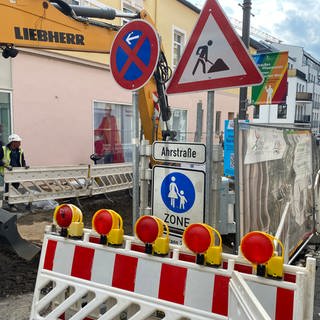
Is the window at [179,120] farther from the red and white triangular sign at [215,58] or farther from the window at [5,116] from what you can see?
the red and white triangular sign at [215,58]

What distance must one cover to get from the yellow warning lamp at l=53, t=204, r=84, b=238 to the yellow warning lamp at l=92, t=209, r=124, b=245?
0.18 metres

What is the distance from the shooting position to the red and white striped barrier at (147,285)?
194 cm

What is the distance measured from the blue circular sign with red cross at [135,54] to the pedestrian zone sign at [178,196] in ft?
2.94

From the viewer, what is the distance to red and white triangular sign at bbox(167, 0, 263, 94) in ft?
8.57

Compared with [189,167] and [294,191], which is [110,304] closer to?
[189,167]

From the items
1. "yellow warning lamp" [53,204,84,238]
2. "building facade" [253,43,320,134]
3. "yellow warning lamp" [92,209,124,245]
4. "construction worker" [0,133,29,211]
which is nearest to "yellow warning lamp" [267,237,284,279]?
"yellow warning lamp" [92,209,124,245]

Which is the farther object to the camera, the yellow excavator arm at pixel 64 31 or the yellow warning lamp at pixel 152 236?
the yellow excavator arm at pixel 64 31

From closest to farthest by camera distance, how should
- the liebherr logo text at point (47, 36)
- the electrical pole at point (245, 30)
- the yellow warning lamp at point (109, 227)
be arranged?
the yellow warning lamp at point (109, 227)
the liebherr logo text at point (47, 36)
the electrical pole at point (245, 30)

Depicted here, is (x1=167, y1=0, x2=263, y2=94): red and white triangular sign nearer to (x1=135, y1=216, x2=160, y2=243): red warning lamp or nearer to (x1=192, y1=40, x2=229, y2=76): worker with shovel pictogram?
(x1=192, y1=40, x2=229, y2=76): worker with shovel pictogram

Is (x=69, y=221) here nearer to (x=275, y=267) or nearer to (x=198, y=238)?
(x=198, y=238)

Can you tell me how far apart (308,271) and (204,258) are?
1.95ft

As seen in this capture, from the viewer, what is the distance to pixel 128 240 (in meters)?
2.47

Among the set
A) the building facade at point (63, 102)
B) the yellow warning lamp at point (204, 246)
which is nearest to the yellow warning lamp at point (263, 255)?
the yellow warning lamp at point (204, 246)

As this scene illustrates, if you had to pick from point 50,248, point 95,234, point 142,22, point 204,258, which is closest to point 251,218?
point 204,258
